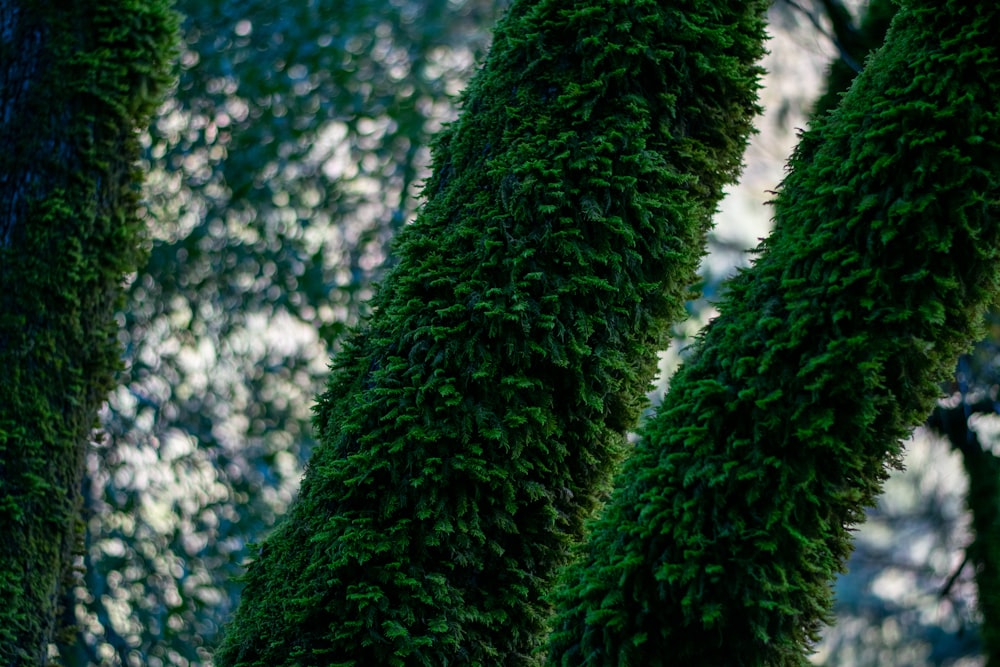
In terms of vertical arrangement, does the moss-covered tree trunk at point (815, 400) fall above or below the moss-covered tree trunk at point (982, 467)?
above

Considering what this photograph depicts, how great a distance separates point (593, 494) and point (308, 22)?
5127mm

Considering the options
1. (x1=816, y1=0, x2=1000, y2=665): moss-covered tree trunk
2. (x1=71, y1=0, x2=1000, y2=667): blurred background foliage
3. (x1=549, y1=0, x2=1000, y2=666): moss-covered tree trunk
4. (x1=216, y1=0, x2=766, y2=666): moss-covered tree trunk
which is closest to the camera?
(x1=549, y1=0, x2=1000, y2=666): moss-covered tree trunk

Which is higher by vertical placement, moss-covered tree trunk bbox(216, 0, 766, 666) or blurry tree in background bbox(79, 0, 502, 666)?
moss-covered tree trunk bbox(216, 0, 766, 666)

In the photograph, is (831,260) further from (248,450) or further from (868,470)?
(248,450)

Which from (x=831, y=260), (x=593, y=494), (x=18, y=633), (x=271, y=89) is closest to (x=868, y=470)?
(x=831, y=260)

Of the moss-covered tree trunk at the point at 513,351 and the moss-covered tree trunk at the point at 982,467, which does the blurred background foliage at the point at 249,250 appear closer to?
the moss-covered tree trunk at the point at 982,467

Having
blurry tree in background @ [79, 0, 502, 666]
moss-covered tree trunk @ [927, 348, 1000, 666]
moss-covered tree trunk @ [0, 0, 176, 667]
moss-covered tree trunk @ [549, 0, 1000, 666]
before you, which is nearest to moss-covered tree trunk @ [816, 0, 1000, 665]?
moss-covered tree trunk @ [927, 348, 1000, 666]

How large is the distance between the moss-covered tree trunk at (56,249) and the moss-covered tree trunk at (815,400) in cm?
195

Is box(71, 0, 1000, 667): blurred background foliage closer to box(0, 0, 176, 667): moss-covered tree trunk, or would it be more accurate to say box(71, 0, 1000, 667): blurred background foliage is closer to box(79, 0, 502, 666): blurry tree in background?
box(79, 0, 502, 666): blurry tree in background

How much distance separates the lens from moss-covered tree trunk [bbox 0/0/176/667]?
2914 millimetres

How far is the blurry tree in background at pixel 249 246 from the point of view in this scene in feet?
19.6

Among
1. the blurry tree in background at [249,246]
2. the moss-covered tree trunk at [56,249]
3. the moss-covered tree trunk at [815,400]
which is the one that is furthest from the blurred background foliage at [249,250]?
the moss-covered tree trunk at [815,400]

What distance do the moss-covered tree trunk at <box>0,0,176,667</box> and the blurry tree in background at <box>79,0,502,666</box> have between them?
9.24 ft

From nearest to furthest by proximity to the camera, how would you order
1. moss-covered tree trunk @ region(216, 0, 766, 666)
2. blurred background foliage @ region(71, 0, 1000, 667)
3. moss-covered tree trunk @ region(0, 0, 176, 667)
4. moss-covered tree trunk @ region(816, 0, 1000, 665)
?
moss-covered tree trunk @ region(216, 0, 766, 666)
moss-covered tree trunk @ region(0, 0, 176, 667)
moss-covered tree trunk @ region(816, 0, 1000, 665)
blurred background foliage @ region(71, 0, 1000, 667)
